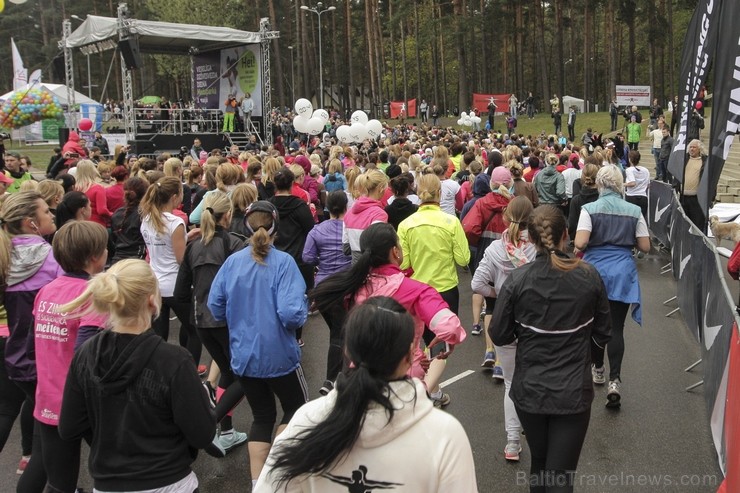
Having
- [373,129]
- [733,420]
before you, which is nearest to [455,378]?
[733,420]

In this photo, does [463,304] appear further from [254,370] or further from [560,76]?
[560,76]

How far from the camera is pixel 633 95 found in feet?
127

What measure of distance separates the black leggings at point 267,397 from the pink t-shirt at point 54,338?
3.47 feet

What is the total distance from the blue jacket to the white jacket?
2.24 m

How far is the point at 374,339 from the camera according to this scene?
86.2 inches

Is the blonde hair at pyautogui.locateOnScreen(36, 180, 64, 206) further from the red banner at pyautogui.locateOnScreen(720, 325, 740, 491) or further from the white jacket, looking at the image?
the red banner at pyautogui.locateOnScreen(720, 325, 740, 491)

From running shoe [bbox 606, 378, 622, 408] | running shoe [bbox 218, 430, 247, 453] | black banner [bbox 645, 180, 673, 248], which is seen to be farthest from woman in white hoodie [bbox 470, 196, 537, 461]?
black banner [bbox 645, 180, 673, 248]

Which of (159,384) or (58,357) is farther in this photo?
(58,357)

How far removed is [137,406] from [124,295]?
44cm

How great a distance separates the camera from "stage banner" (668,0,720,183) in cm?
712

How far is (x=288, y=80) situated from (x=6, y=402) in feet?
233

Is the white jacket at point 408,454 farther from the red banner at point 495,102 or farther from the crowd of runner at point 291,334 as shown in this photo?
the red banner at point 495,102

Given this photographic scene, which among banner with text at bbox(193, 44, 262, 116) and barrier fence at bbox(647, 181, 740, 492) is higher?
banner with text at bbox(193, 44, 262, 116)

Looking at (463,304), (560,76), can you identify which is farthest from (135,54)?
(560,76)
